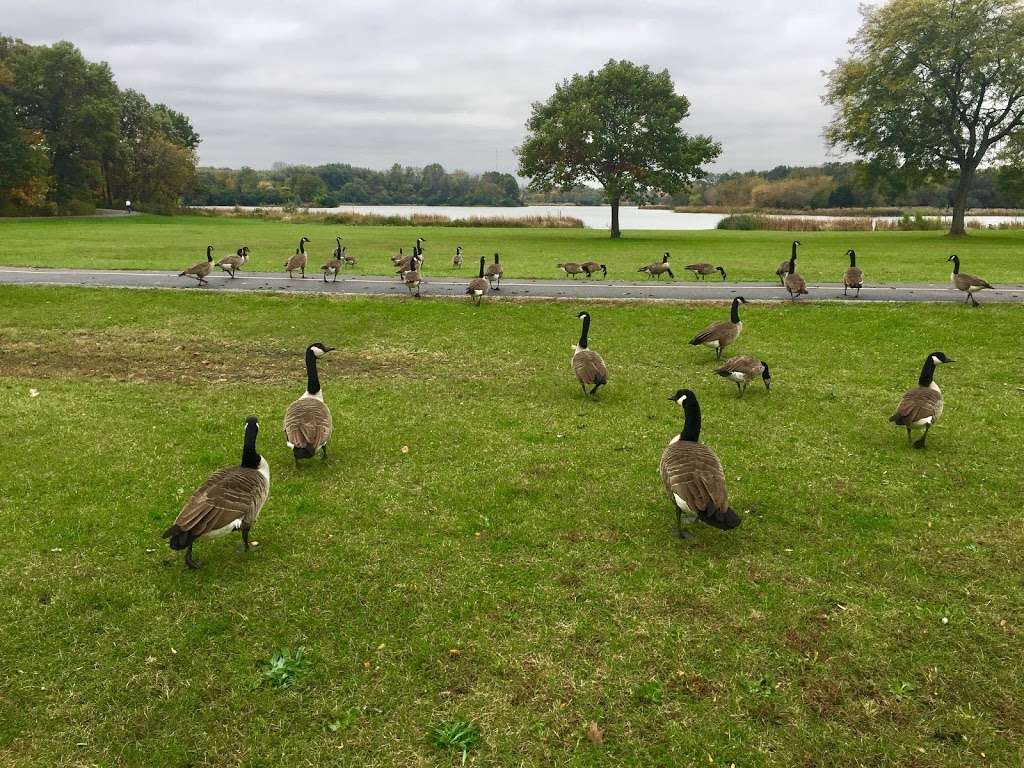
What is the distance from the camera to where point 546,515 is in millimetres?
8500

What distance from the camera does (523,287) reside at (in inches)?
1078

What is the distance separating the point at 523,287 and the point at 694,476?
816 inches

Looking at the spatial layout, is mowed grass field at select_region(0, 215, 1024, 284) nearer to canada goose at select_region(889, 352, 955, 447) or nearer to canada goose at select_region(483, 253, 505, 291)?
canada goose at select_region(483, 253, 505, 291)

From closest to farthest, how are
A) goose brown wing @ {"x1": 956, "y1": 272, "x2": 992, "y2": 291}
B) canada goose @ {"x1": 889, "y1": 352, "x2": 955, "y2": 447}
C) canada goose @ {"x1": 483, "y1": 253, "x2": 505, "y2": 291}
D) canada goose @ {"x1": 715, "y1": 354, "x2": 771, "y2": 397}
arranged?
canada goose @ {"x1": 889, "y1": 352, "x2": 955, "y2": 447}
canada goose @ {"x1": 715, "y1": 354, "x2": 771, "y2": 397}
goose brown wing @ {"x1": 956, "y1": 272, "x2": 992, "y2": 291}
canada goose @ {"x1": 483, "y1": 253, "x2": 505, "y2": 291}

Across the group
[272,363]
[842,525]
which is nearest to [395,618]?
[842,525]

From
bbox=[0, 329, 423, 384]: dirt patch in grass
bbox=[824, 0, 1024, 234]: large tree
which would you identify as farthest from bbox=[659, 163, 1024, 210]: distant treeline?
bbox=[0, 329, 423, 384]: dirt patch in grass

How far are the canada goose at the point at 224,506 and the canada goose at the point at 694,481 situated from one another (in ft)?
15.7

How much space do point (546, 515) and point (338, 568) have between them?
2.73 metres

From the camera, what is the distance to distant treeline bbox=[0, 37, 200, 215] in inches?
3113

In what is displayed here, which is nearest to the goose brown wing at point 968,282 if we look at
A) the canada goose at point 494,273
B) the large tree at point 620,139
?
the canada goose at point 494,273

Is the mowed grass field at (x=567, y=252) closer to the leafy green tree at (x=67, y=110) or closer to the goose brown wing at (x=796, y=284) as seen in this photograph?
the goose brown wing at (x=796, y=284)

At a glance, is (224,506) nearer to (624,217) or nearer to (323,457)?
(323,457)

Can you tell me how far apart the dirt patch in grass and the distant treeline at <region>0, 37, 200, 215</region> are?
7957 cm

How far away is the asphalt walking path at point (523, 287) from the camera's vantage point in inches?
960
